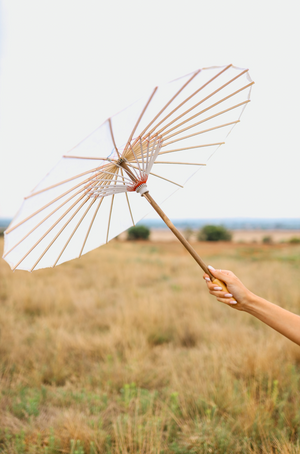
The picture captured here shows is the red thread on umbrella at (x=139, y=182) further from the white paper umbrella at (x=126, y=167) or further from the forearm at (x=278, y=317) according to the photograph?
the forearm at (x=278, y=317)

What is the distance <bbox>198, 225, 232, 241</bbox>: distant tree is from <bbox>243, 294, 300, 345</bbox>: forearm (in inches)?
1065

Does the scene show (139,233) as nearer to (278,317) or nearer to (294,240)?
(294,240)

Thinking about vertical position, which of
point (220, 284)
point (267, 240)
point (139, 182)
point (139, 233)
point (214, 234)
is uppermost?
point (139, 182)

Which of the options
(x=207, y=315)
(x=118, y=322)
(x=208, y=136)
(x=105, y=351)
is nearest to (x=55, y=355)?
(x=105, y=351)

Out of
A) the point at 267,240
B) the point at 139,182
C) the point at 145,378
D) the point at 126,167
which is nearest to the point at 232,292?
the point at 139,182

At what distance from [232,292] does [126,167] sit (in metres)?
0.83

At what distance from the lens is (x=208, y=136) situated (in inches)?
83.4

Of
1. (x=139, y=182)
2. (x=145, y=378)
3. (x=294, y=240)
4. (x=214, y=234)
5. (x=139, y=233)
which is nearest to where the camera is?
(x=139, y=182)

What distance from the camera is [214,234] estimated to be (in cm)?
2808

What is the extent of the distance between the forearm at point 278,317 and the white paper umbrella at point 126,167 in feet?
1.08

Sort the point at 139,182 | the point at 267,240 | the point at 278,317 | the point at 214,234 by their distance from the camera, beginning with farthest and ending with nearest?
the point at 214,234 < the point at 267,240 < the point at 139,182 < the point at 278,317

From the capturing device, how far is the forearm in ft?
3.94

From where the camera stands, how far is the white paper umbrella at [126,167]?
4.76 feet

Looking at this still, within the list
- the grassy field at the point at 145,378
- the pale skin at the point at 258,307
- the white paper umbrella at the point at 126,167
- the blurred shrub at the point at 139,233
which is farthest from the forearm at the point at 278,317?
the blurred shrub at the point at 139,233
